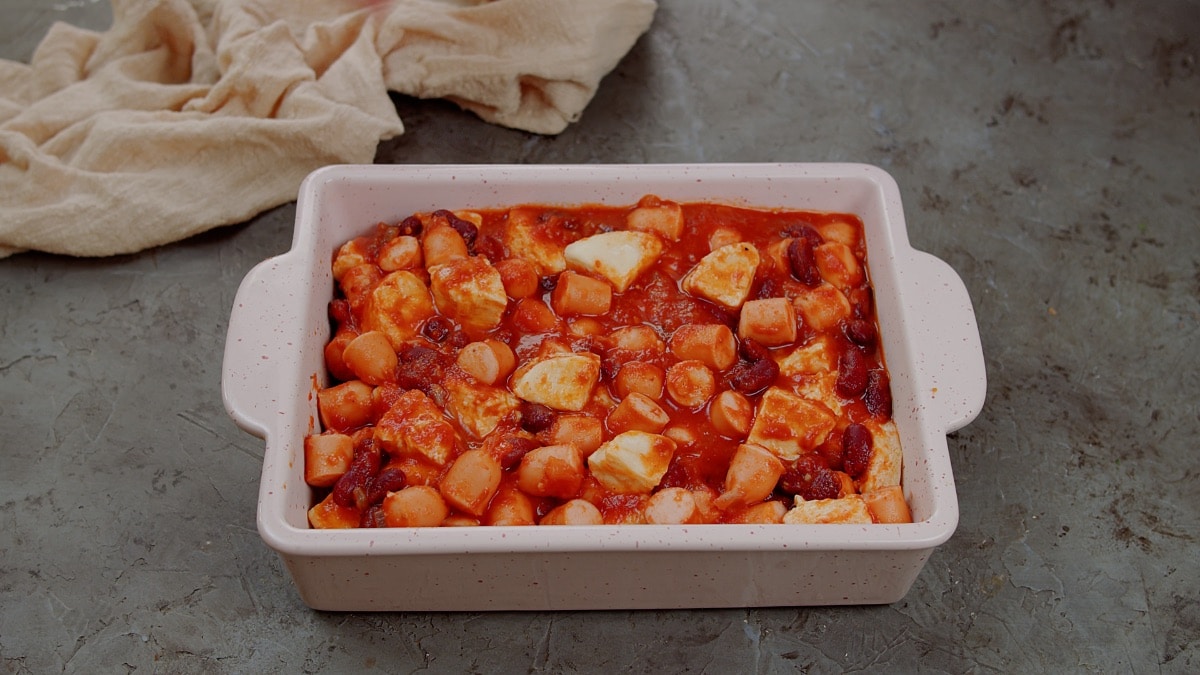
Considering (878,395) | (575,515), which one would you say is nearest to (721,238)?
(878,395)

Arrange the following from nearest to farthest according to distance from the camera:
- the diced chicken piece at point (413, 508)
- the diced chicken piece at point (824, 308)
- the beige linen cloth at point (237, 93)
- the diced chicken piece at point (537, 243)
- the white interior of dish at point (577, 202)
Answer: the white interior of dish at point (577, 202)
the diced chicken piece at point (413, 508)
the diced chicken piece at point (824, 308)
the diced chicken piece at point (537, 243)
the beige linen cloth at point (237, 93)

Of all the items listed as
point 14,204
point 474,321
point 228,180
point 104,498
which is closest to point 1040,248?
point 474,321

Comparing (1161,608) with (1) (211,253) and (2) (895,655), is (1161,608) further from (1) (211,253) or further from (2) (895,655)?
(1) (211,253)

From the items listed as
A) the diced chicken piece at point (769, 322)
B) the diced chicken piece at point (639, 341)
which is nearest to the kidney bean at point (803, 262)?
the diced chicken piece at point (769, 322)

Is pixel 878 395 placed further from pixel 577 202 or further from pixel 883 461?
pixel 577 202

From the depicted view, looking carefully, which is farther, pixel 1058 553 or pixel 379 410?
pixel 1058 553

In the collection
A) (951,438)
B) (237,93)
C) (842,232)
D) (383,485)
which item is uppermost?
(842,232)

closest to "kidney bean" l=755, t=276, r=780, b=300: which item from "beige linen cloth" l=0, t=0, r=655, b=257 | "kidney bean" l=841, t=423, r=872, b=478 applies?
"kidney bean" l=841, t=423, r=872, b=478

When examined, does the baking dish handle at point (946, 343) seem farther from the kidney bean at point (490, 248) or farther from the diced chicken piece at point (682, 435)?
the kidney bean at point (490, 248)
